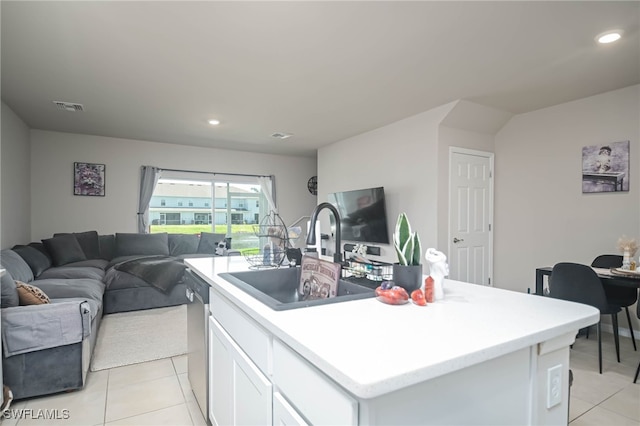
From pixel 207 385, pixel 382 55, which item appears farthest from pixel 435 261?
pixel 382 55

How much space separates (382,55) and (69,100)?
3354mm

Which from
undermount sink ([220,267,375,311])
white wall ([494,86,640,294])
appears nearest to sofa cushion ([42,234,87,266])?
undermount sink ([220,267,375,311])

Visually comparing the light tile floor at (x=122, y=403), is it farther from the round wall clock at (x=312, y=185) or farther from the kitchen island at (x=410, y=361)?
the round wall clock at (x=312, y=185)

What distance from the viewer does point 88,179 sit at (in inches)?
209

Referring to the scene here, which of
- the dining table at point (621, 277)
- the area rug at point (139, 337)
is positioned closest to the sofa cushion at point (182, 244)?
the area rug at point (139, 337)

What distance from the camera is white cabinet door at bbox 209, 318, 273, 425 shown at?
106cm

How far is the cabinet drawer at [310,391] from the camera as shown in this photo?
69 centimetres

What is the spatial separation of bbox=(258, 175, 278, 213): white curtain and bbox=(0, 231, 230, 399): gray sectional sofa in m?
1.32

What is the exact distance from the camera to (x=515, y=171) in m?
4.27

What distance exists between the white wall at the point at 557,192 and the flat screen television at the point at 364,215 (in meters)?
1.52

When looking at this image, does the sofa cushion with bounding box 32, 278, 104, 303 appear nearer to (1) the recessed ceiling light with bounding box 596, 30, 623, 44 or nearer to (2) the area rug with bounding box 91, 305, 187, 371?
(2) the area rug with bounding box 91, 305, 187, 371

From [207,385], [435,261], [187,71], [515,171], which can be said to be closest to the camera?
[435,261]

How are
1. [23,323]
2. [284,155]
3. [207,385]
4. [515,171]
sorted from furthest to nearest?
[284,155]
[515,171]
[23,323]
[207,385]

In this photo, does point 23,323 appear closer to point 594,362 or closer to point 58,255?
point 58,255
